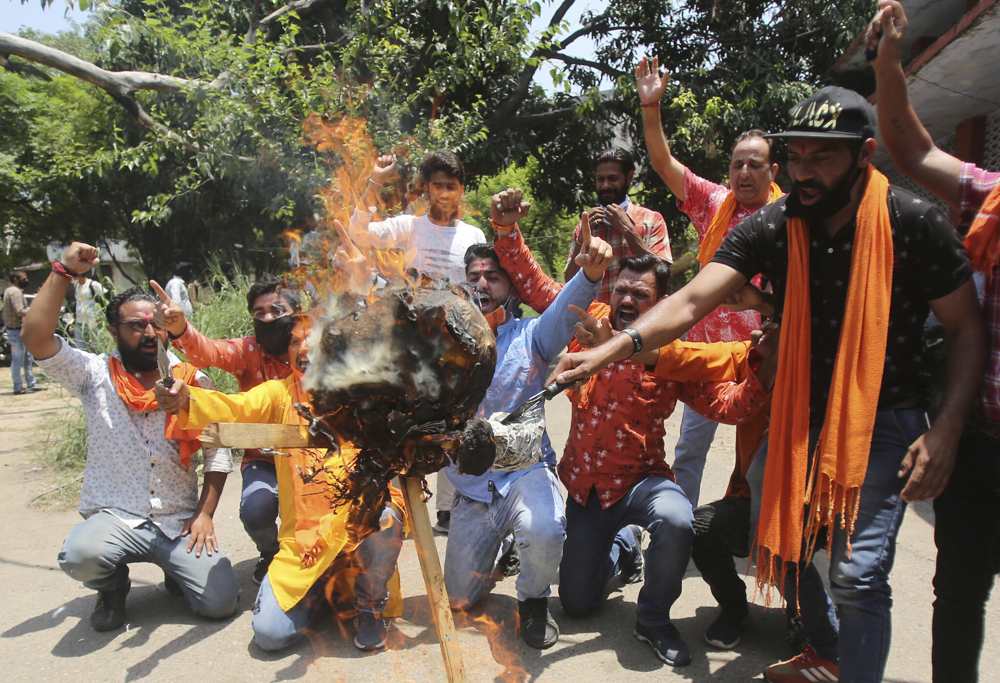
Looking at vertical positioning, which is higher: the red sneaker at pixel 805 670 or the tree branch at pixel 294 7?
the tree branch at pixel 294 7

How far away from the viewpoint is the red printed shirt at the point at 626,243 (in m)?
4.20

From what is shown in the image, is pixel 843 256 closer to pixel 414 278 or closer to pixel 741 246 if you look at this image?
pixel 741 246

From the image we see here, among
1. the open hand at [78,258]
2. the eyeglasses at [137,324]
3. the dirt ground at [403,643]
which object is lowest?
the dirt ground at [403,643]

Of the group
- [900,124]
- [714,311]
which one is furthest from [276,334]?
[900,124]

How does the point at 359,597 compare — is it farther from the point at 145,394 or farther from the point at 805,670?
the point at 805,670

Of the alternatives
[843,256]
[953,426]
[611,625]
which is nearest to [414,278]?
[843,256]

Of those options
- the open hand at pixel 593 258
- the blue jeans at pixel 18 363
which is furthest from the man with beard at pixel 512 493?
the blue jeans at pixel 18 363

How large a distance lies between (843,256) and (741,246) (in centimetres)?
35

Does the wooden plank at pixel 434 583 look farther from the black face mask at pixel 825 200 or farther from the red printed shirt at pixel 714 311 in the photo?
the red printed shirt at pixel 714 311

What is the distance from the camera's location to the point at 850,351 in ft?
7.75

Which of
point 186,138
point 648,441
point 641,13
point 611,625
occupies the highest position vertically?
point 641,13

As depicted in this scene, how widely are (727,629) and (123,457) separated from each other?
10.1 feet

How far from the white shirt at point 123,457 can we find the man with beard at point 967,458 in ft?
10.7

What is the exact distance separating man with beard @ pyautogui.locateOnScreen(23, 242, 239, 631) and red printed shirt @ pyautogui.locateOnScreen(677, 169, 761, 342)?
273 centimetres
